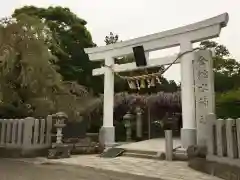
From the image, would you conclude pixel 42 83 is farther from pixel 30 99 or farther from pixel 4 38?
pixel 4 38

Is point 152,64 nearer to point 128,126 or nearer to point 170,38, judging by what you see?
point 170,38

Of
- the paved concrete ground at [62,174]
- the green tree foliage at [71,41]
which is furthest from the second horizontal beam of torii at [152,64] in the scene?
the green tree foliage at [71,41]

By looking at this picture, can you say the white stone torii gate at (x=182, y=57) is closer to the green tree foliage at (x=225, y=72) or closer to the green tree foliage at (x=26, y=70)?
the green tree foliage at (x=26, y=70)

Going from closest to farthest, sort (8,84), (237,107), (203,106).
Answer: (203,106) → (8,84) → (237,107)

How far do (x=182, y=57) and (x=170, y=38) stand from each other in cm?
93

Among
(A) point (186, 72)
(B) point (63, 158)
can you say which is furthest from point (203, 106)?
(B) point (63, 158)

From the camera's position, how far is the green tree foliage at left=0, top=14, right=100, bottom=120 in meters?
10.2

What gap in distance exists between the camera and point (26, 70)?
34.2ft

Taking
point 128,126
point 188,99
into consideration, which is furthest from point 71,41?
point 188,99

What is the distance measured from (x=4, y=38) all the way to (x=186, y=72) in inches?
266

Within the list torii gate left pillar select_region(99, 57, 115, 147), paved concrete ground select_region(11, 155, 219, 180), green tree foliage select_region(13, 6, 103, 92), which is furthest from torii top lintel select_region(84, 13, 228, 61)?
green tree foliage select_region(13, 6, 103, 92)

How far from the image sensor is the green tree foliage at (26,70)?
1017cm

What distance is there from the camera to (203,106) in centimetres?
824

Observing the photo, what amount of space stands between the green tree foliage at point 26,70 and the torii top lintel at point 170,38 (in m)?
2.40
